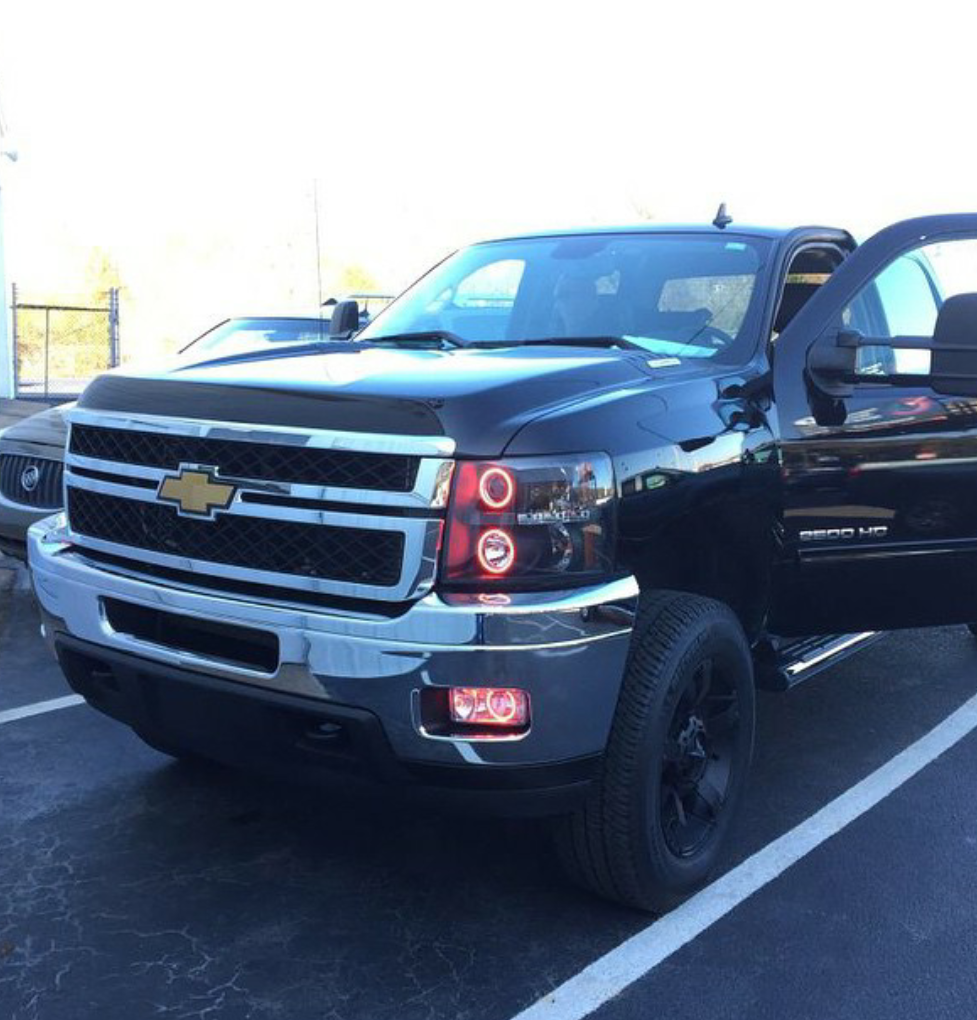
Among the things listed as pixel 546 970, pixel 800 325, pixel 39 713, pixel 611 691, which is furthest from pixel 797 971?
pixel 39 713

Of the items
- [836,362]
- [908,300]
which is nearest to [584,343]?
[836,362]

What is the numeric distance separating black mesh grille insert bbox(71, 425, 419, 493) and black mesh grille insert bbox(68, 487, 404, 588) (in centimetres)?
11

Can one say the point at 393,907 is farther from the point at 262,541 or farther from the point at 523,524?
the point at 523,524

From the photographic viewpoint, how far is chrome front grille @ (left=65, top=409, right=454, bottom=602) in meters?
2.77

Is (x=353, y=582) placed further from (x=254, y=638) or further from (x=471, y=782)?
(x=471, y=782)

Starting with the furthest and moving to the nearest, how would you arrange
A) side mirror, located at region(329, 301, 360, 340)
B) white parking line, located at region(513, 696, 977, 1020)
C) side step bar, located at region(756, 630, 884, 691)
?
side mirror, located at region(329, 301, 360, 340) < side step bar, located at region(756, 630, 884, 691) < white parking line, located at region(513, 696, 977, 1020)

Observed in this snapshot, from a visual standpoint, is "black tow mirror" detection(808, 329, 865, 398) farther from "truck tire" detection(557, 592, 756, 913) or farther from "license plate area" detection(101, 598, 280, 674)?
"license plate area" detection(101, 598, 280, 674)

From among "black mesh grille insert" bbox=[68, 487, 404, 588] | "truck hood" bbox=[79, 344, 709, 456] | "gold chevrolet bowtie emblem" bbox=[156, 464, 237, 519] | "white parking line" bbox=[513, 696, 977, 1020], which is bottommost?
"white parking line" bbox=[513, 696, 977, 1020]

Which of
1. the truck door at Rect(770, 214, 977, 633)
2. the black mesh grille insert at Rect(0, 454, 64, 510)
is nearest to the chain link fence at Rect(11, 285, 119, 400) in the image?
the black mesh grille insert at Rect(0, 454, 64, 510)

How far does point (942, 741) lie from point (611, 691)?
2.49 m

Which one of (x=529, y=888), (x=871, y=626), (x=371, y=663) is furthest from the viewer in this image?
(x=871, y=626)

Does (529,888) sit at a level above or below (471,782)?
below

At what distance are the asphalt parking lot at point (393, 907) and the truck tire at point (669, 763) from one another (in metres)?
0.19

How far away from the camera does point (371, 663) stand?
2.75 meters
